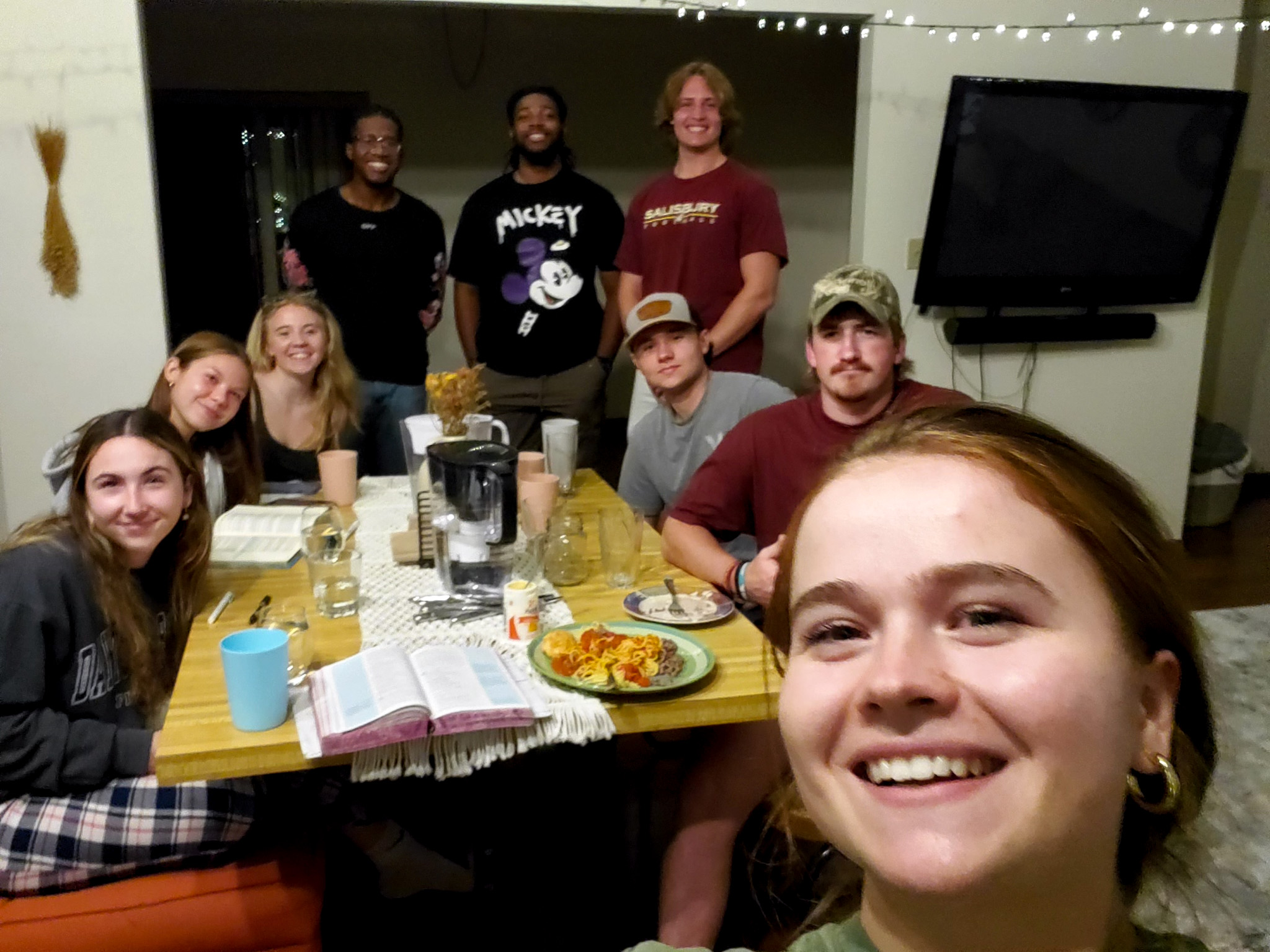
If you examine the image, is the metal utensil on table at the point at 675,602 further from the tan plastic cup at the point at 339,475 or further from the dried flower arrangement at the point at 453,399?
the tan plastic cup at the point at 339,475

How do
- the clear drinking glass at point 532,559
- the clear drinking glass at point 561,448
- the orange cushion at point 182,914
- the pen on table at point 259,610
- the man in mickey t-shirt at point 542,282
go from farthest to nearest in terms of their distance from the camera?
the man in mickey t-shirt at point 542,282 → the clear drinking glass at point 561,448 → the clear drinking glass at point 532,559 → the pen on table at point 259,610 → the orange cushion at point 182,914

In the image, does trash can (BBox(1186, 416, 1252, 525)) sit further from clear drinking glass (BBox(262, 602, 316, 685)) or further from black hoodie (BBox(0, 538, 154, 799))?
black hoodie (BBox(0, 538, 154, 799))

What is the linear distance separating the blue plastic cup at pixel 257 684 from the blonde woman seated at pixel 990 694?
754mm

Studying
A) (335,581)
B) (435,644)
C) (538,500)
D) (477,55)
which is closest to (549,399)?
(538,500)

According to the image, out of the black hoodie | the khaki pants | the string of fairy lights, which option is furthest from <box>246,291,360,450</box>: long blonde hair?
the string of fairy lights

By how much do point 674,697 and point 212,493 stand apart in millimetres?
1364

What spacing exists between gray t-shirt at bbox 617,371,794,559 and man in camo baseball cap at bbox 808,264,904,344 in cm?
36

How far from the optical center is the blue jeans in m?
3.17

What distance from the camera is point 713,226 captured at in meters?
3.15

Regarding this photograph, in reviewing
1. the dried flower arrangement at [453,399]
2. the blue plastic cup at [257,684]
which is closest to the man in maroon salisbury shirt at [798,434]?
the dried flower arrangement at [453,399]

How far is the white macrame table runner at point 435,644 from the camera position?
4.20 ft

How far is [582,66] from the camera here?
217 inches

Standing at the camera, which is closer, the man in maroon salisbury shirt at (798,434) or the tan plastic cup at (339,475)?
the man in maroon salisbury shirt at (798,434)

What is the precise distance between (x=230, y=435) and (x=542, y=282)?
141cm
